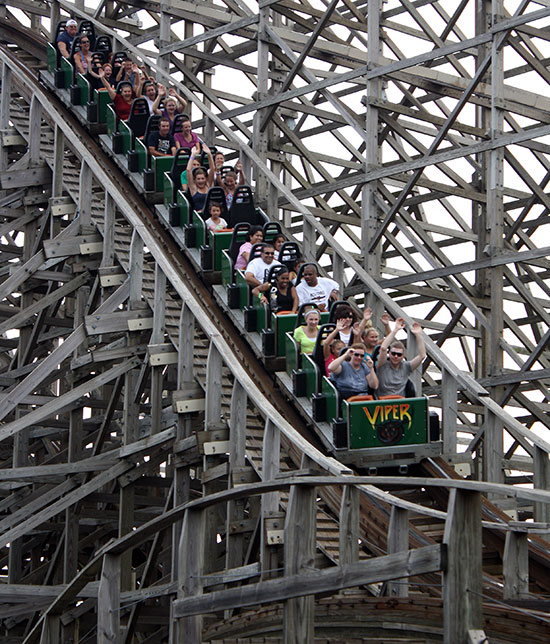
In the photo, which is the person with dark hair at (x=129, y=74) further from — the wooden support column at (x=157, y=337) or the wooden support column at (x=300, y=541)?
the wooden support column at (x=300, y=541)

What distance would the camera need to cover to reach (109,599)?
8859mm

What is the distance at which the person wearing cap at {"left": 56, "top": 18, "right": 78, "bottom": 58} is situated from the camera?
19469 mm

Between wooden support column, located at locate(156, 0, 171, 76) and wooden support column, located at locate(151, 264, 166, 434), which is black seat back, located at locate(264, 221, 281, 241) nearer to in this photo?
wooden support column, located at locate(151, 264, 166, 434)

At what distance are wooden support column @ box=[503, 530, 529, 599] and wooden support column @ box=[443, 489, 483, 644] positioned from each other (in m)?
0.75

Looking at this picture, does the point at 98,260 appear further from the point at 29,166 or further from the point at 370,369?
the point at 370,369

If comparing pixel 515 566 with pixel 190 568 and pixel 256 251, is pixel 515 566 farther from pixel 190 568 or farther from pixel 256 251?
pixel 256 251

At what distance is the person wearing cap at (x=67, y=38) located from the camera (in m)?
19.5

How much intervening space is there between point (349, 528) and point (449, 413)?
4.51m

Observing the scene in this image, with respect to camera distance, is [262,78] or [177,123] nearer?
[177,123]

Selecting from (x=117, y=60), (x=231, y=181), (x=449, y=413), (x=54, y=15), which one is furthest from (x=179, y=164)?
(x=54, y=15)

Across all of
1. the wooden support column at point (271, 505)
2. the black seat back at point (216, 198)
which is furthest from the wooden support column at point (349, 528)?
the black seat back at point (216, 198)

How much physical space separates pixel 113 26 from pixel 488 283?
875cm

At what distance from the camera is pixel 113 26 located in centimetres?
2347

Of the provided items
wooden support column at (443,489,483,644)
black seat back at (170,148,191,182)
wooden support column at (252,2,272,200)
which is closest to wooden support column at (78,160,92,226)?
black seat back at (170,148,191,182)
